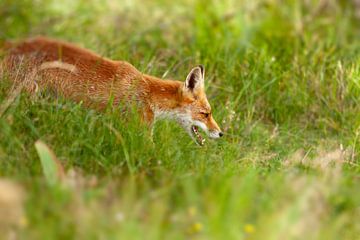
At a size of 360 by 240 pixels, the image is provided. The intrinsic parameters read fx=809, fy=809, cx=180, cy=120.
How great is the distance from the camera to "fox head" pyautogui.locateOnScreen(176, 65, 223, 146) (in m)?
7.05

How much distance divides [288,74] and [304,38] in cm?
99

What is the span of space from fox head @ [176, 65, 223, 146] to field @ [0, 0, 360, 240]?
191mm

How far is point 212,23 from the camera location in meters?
9.98

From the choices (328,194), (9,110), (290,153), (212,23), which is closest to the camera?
(328,194)

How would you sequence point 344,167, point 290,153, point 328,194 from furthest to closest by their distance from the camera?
point 290,153 → point 344,167 → point 328,194

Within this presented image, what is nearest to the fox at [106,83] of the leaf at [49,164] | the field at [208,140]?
the field at [208,140]

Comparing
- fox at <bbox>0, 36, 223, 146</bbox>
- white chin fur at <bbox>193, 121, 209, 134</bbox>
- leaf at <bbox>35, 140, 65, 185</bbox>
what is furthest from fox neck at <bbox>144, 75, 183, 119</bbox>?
leaf at <bbox>35, 140, 65, 185</bbox>

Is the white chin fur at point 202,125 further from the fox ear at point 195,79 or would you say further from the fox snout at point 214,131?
the fox ear at point 195,79

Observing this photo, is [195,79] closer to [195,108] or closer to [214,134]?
[195,108]

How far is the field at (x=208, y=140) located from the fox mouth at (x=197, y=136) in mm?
73

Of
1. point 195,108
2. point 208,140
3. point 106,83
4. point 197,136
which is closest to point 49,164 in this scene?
point 106,83

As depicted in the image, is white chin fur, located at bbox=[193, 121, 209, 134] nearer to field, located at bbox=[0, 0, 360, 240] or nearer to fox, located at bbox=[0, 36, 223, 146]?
fox, located at bbox=[0, 36, 223, 146]

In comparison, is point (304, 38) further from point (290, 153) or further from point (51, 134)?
point (51, 134)

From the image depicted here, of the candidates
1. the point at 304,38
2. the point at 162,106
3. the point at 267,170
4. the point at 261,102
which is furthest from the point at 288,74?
the point at 267,170
